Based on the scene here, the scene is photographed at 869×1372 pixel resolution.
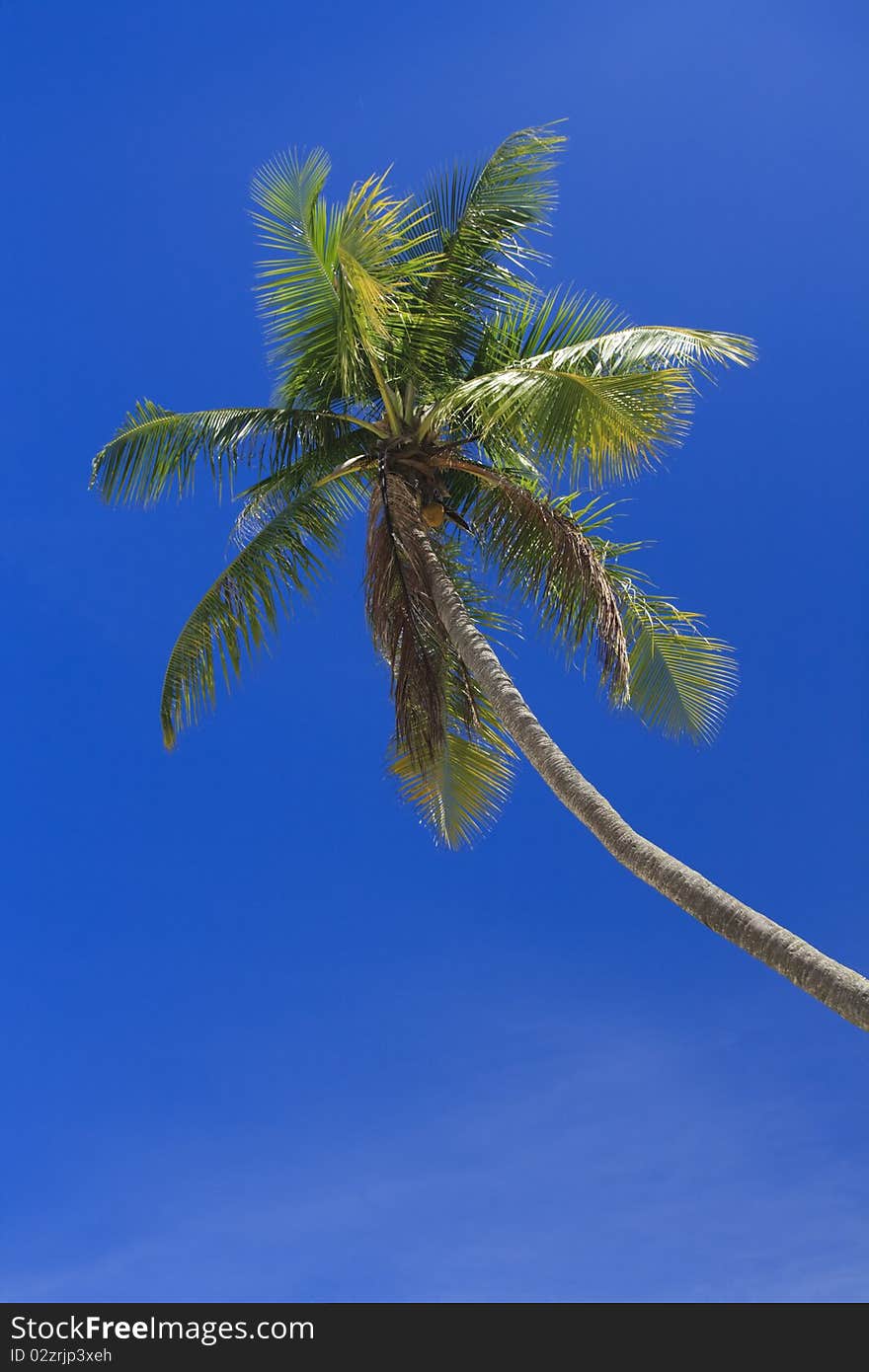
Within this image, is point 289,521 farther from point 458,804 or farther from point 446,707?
point 458,804

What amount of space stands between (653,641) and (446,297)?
372 cm

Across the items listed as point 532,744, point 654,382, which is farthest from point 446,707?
point 654,382

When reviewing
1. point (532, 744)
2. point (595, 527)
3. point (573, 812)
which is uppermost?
point (595, 527)

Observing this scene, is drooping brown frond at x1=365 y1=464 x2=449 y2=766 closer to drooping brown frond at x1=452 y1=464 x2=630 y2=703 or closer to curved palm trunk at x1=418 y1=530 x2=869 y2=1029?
curved palm trunk at x1=418 y1=530 x2=869 y2=1029

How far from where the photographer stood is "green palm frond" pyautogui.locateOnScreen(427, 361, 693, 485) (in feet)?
29.1

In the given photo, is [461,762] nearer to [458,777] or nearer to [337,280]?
[458,777]

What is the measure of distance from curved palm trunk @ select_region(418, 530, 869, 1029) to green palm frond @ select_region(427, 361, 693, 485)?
130 centimetres

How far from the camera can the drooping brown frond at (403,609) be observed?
34.4 feet

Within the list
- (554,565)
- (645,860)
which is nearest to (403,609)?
(554,565)

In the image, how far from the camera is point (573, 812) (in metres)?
8.19

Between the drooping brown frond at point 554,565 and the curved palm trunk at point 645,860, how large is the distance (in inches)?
34.5

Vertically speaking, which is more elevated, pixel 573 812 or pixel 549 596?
pixel 549 596

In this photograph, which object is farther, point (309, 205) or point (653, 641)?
point (653, 641)

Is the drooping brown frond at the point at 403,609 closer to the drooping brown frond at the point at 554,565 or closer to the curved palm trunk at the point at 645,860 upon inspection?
the curved palm trunk at the point at 645,860
